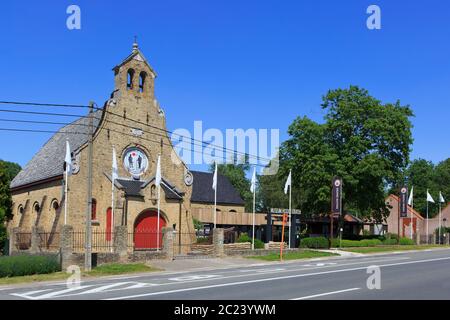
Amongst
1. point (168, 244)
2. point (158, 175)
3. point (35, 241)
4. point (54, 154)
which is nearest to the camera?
Answer: point (168, 244)

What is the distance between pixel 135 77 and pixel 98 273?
1858 cm

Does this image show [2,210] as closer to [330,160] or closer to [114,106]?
[114,106]

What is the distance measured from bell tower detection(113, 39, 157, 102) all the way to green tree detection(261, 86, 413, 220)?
62.2ft

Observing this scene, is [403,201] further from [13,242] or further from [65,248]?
[65,248]

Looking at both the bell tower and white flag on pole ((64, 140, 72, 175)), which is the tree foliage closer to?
the bell tower

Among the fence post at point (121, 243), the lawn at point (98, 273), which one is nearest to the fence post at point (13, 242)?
the fence post at point (121, 243)

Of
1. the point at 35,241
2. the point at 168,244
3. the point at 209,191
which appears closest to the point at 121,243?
the point at 168,244

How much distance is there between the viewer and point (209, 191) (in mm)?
66812

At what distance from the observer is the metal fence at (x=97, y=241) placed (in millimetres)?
34656

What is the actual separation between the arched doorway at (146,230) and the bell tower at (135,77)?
888cm

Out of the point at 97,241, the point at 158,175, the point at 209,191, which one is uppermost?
the point at 158,175

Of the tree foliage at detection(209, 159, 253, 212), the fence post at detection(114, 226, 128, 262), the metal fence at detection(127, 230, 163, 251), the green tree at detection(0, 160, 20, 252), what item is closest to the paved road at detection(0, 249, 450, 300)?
the fence post at detection(114, 226, 128, 262)

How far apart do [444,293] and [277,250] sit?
22.8 meters

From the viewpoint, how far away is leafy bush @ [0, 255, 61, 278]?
75.4ft
